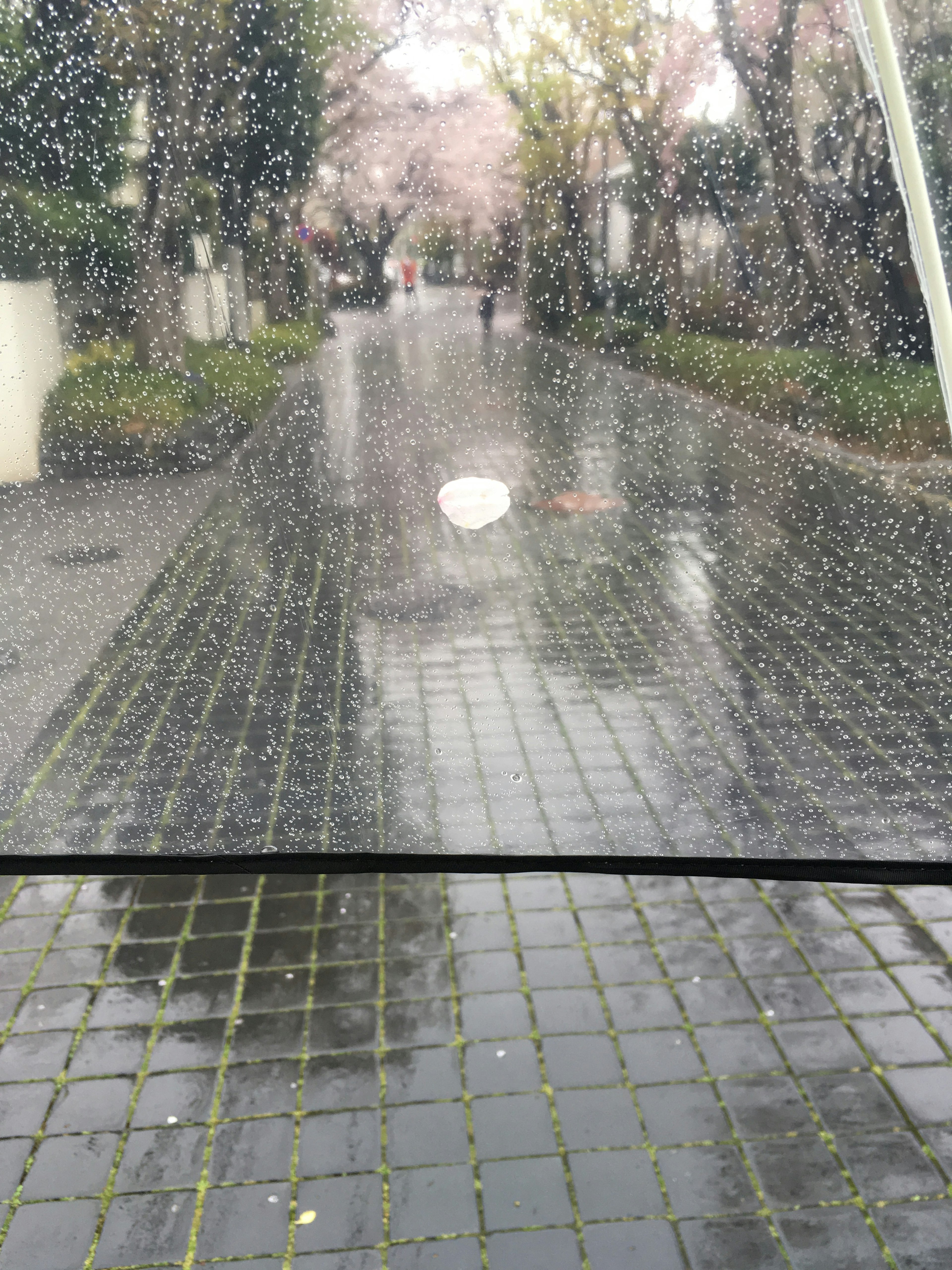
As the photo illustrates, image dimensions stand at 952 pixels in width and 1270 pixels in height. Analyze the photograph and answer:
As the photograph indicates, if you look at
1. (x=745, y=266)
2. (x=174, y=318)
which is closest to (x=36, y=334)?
(x=174, y=318)

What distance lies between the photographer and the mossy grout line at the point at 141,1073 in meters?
2.28

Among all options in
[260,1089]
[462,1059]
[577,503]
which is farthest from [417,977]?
[577,503]

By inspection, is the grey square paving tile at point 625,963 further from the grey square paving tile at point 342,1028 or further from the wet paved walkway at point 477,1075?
the grey square paving tile at point 342,1028

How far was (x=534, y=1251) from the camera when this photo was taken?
7.16 feet

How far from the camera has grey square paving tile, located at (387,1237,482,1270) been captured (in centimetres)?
216

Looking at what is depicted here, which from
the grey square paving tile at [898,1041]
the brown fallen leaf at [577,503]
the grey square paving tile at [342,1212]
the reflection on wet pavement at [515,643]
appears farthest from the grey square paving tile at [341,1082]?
the brown fallen leaf at [577,503]

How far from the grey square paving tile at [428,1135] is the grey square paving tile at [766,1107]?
0.66 metres

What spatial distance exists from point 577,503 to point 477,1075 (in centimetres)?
230

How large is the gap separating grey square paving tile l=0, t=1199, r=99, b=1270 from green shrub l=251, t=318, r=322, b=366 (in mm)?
2276

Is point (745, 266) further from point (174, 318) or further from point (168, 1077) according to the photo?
point (168, 1077)

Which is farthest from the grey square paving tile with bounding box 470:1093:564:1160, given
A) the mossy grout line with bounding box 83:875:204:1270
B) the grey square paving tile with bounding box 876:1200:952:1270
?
the mossy grout line with bounding box 83:875:204:1270

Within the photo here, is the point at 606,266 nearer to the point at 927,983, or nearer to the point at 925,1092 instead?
the point at 925,1092

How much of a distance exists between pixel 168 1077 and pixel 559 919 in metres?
1.25

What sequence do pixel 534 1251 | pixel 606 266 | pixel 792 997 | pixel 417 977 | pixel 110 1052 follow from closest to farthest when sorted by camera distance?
pixel 606 266 → pixel 534 1251 → pixel 110 1052 → pixel 792 997 → pixel 417 977
